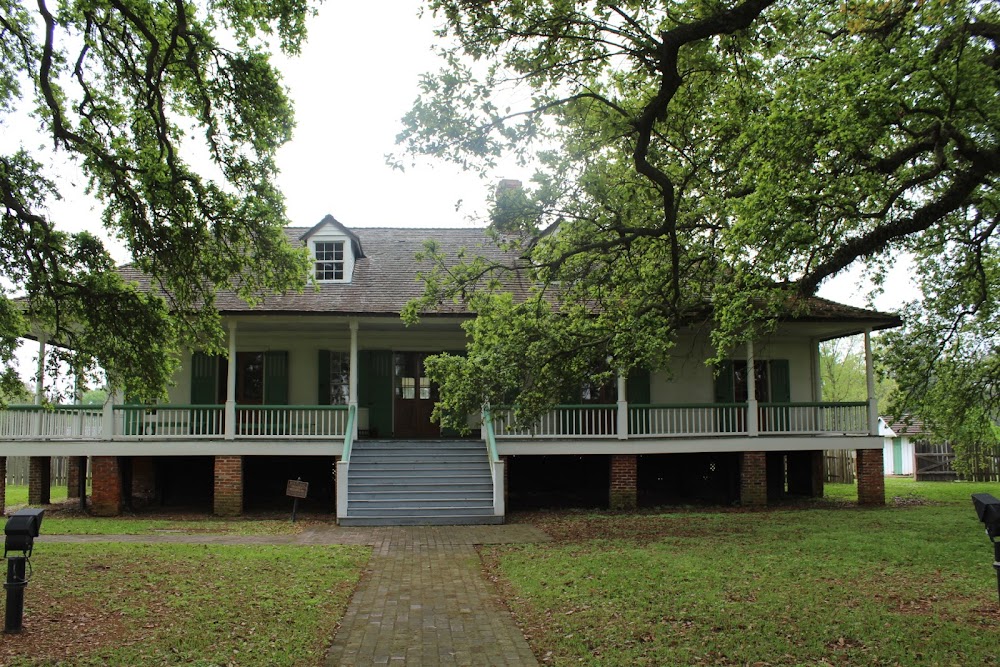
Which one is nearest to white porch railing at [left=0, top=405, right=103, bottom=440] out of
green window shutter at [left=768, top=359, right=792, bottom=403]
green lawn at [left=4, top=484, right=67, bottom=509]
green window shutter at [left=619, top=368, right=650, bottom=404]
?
green lawn at [left=4, top=484, right=67, bottom=509]

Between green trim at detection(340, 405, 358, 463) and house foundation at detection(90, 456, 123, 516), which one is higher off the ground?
green trim at detection(340, 405, 358, 463)

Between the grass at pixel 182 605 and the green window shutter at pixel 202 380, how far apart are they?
723cm

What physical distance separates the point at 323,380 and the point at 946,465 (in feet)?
91.3

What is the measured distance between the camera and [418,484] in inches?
639

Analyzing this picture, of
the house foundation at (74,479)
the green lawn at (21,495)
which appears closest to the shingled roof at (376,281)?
the house foundation at (74,479)

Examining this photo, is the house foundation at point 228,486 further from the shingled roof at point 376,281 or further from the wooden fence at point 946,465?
the wooden fence at point 946,465

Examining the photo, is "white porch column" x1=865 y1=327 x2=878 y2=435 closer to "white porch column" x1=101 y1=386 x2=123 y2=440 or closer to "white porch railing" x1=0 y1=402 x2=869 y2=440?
"white porch railing" x1=0 y1=402 x2=869 y2=440

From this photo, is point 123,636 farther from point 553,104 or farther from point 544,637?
point 553,104

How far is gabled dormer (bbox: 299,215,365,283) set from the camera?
19.6 metres

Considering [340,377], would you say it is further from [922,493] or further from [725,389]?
[922,493]

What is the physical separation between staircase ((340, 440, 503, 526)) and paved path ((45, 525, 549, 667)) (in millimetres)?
968

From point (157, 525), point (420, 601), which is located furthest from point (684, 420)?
point (157, 525)

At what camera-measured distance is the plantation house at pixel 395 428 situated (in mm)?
16828

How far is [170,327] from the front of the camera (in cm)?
1073
